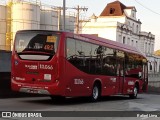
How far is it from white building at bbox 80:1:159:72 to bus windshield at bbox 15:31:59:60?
6854 centimetres

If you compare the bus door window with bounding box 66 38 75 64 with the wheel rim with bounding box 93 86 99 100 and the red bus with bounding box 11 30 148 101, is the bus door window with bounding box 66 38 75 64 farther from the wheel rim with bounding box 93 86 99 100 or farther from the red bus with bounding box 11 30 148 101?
the wheel rim with bounding box 93 86 99 100

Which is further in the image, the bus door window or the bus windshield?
the bus door window

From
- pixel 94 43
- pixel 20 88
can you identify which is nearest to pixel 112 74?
pixel 94 43

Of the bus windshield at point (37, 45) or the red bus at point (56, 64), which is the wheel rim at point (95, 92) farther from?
the bus windshield at point (37, 45)

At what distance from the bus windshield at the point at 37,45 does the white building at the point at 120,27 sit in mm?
68545

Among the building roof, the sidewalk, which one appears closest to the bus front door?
the sidewalk

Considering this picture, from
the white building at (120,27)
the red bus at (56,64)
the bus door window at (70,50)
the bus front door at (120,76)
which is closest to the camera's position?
the red bus at (56,64)

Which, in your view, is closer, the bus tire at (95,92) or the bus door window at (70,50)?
the bus door window at (70,50)

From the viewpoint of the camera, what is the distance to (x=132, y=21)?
311ft

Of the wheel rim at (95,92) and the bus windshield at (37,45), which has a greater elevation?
the bus windshield at (37,45)

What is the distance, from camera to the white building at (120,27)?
3356 inches

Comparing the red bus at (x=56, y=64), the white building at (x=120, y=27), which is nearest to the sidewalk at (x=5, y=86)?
the red bus at (x=56, y=64)

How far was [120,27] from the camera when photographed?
85.7 m

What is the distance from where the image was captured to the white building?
85.2 m
